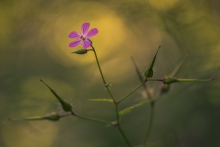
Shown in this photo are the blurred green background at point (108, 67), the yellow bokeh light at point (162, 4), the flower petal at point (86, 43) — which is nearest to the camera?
the flower petal at point (86, 43)

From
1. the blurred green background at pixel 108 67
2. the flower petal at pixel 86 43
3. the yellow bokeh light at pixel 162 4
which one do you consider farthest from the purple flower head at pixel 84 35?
the yellow bokeh light at pixel 162 4

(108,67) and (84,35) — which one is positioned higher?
(84,35)

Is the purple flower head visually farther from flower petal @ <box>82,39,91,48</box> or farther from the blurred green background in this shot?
the blurred green background

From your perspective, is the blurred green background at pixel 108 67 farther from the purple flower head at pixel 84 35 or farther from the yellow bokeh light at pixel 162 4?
the purple flower head at pixel 84 35

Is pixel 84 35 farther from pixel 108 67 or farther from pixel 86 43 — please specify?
pixel 108 67

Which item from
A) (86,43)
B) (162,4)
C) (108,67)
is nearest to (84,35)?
(86,43)

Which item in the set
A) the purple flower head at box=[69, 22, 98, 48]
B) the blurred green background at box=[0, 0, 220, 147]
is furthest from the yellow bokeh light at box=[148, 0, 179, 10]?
the purple flower head at box=[69, 22, 98, 48]

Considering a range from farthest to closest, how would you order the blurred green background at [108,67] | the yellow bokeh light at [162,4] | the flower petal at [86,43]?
the yellow bokeh light at [162,4] < the blurred green background at [108,67] < the flower petal at [86,43]

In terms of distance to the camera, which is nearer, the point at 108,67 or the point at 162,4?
the point at 162,4
